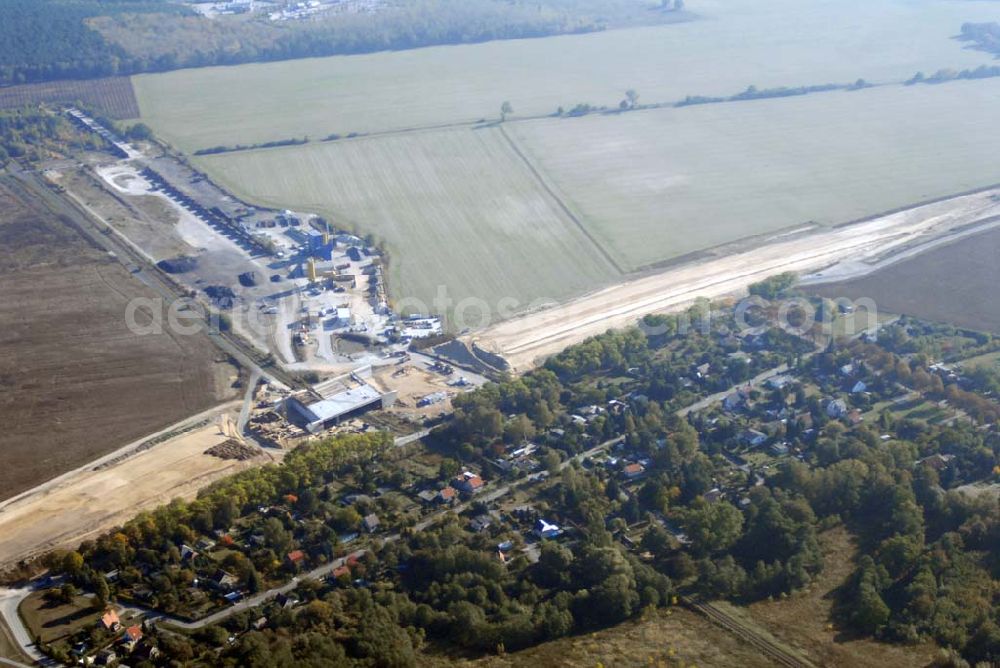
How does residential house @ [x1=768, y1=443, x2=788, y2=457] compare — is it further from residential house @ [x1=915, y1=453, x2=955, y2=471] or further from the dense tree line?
the dense tree line

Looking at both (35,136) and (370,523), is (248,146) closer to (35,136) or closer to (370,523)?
(35,136)

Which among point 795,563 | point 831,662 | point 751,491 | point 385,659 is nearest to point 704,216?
→ point 751,491

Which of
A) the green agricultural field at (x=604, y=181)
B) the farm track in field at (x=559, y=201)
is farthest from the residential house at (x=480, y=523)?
the farm track in field at (x=559, y=201)

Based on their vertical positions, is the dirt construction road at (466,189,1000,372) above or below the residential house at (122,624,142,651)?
above

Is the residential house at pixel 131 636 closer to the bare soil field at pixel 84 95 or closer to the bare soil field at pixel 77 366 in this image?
the bare soil field at pixel 77 366

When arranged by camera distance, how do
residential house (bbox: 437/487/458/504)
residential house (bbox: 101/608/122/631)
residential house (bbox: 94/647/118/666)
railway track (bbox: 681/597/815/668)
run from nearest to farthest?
1. residential house (bbox: 94/647/118/666)
2. railway track (bbox: 681/597/815/668)
3. residential house (bbox: 101/608/122/631)
4. residential house (bbox: 437/487/458/504)

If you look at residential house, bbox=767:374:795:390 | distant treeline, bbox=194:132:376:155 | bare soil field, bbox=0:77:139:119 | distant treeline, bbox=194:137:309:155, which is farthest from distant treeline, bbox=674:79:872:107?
bare soil field, bbox=0:77:139:119
